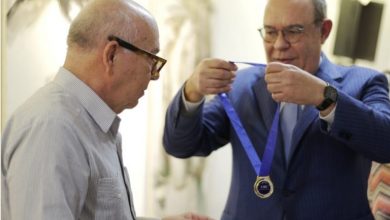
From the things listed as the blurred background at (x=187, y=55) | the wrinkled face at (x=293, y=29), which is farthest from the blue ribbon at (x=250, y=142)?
the blurred background at (x=187, y=55)

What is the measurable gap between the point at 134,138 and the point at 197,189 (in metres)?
0.69

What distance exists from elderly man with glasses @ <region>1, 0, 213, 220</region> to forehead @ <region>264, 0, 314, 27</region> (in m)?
0.47

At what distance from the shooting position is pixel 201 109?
1.49m

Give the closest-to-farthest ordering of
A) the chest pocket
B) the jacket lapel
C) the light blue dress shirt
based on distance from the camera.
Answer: the light blue dress shirt → the chest pocket → the jacket lapel

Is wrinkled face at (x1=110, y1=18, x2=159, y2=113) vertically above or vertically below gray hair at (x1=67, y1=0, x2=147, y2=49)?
below

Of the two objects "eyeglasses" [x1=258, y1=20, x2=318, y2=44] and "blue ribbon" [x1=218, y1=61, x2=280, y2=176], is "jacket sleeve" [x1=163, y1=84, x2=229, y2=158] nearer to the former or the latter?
"blue ribbon" [x1=218, y1=61, x2=280, y2=176]

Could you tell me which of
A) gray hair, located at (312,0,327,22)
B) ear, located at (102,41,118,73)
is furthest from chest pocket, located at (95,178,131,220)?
gray hair, located at (312,0,327,22)

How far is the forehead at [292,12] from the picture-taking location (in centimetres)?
138

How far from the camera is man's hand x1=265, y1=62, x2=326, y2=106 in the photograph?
1211 millimetres

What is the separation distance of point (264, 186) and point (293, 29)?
0.51m

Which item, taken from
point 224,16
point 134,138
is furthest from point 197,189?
point 224,16

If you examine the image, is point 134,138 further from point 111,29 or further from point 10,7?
point 111,29

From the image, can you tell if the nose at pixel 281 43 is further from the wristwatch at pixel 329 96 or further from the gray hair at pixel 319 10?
the wristwatch at pixel 329 96

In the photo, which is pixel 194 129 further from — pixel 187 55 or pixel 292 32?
pixel 187 55
